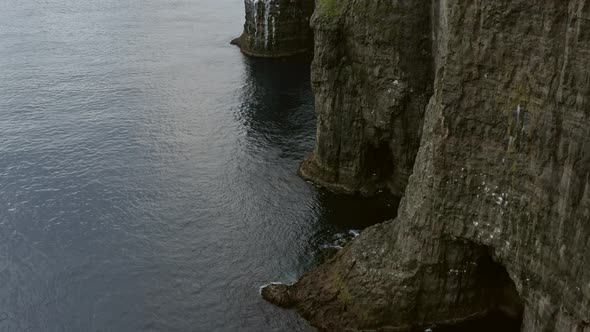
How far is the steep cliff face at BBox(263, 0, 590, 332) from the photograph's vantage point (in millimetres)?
30609

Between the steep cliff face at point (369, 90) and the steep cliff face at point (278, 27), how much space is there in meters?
48.6

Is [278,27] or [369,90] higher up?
[278,27]

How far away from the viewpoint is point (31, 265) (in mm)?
52062

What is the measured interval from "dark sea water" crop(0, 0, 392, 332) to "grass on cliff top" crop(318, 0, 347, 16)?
59.9 feet

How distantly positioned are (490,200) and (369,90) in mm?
23975

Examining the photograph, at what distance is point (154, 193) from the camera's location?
62344 mm

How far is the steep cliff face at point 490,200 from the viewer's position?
30.6m

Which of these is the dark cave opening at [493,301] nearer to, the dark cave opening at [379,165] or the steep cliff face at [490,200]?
the steep cliff face at [490,200]

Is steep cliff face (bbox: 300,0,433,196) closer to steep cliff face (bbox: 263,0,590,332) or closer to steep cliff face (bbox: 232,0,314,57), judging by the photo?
steep cliff face (bbox: 263,0,590,332)

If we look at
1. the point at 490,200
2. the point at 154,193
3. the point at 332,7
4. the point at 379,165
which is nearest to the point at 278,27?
the point at 332,7

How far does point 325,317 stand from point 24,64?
83765 millimetres

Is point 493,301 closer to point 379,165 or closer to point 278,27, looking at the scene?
point 379,165

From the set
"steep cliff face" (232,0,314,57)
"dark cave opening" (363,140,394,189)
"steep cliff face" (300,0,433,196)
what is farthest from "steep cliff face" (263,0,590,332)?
"steep cliff face" (232,0,314,57)

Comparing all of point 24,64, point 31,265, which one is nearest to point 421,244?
point 31,265
